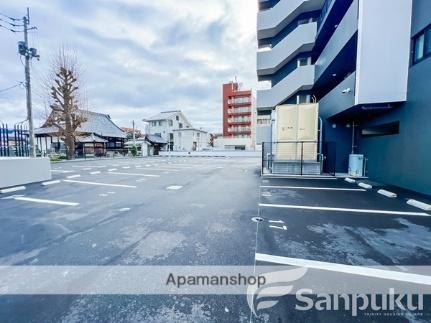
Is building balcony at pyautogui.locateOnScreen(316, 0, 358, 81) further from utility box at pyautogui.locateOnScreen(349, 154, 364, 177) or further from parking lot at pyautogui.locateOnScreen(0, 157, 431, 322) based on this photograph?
parking lot at pyautogui.locateOnScreen(0, 157, 431, 322)

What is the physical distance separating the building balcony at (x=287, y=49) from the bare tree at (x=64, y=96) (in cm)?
1592

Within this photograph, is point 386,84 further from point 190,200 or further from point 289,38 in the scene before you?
point 289,38

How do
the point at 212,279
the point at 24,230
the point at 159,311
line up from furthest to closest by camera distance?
the point at 24,230, the point at 212,279, the point at 159,311

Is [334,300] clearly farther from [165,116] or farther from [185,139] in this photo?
[165,116]

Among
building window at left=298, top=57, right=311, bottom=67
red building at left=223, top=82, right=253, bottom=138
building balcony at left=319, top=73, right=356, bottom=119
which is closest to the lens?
building balcony at left=319, top=73, right=356, bottom=119

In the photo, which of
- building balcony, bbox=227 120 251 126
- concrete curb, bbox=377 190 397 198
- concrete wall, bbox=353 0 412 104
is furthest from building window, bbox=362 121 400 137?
building balcony, bbox=227 120 251 126

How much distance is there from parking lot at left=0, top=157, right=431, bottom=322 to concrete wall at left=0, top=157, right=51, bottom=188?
2250 mm

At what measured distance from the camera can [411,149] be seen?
6539 millimetres

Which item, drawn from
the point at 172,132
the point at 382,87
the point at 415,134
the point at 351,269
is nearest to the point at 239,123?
the point at 172,132

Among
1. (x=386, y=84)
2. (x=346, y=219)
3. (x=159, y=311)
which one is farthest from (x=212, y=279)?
(x=386, y=84)

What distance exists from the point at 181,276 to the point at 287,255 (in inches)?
54.4

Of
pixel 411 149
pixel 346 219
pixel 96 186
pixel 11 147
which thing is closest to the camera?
pixel 346 219

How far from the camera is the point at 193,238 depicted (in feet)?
10.8

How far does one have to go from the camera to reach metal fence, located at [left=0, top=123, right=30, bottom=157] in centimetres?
793
